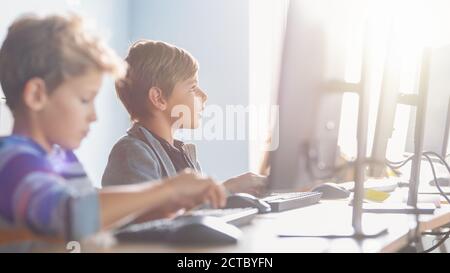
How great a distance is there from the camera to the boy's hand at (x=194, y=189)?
2.19ft

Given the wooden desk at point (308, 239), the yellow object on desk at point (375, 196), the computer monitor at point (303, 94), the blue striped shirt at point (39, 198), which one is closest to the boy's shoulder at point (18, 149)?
the blue striped shirt at point (39, 198)

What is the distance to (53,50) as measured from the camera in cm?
72

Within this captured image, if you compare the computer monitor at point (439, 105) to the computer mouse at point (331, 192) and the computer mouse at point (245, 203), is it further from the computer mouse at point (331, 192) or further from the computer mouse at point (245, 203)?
the computer mouse at point (245, 203)

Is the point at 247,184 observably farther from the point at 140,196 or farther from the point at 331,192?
the point at 140,196

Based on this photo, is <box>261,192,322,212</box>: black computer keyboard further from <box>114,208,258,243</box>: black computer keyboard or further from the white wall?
the white wall

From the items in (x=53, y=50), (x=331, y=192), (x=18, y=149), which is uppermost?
(x=53, y=50)

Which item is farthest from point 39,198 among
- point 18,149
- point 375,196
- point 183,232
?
point 375,196

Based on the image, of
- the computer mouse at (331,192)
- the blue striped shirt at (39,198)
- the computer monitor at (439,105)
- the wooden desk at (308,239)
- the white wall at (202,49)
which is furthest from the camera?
the white wall at (202,49)

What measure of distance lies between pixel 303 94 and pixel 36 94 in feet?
1.14

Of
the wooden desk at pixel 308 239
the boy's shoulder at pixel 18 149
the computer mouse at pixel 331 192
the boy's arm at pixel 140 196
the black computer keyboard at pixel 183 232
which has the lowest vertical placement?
the computer mouse at pixel 331 192

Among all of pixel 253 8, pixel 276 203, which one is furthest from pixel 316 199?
pixel 253 8

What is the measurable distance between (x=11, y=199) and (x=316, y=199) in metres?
0.74

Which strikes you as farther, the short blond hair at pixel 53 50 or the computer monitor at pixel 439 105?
the computer monitor at pixel 439 105

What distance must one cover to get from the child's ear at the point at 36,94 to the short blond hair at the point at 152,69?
1.63 feet
